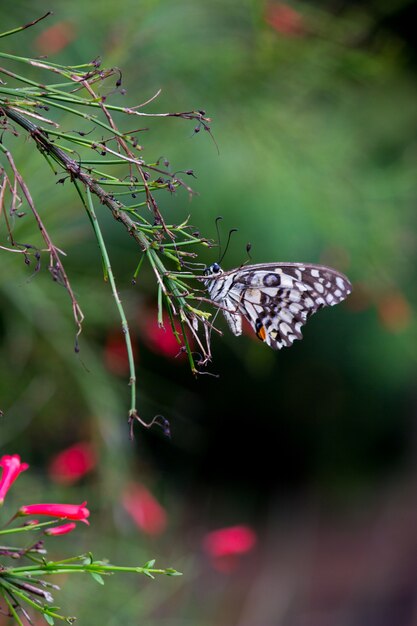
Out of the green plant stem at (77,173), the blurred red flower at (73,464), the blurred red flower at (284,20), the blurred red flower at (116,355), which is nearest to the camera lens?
the green plant stem at (77,173)

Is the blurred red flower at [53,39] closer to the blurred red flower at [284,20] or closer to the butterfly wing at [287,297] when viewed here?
the blurred red flower at [284,20]

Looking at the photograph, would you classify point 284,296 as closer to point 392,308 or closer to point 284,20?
point 284,20

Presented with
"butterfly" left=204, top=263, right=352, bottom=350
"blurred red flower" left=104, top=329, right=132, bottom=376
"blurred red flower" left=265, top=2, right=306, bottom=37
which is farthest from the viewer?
"blurred red flower" left=104, top=329, right=132, bottom=376

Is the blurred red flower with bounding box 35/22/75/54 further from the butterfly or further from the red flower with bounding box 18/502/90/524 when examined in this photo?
the red flower with bounding box 18/502/90/524

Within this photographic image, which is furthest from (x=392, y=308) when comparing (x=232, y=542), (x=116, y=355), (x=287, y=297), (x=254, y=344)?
(x=287, y=297)

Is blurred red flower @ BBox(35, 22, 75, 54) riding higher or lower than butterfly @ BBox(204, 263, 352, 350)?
higher

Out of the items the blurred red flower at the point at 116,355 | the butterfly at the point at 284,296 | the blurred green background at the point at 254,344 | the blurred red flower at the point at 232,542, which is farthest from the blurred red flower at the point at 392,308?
the butterfly at the point at 284,296

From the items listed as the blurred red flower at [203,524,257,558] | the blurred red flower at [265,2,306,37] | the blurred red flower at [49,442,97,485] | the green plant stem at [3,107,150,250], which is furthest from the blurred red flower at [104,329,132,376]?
the green plant stem at [3,107,150,250]
